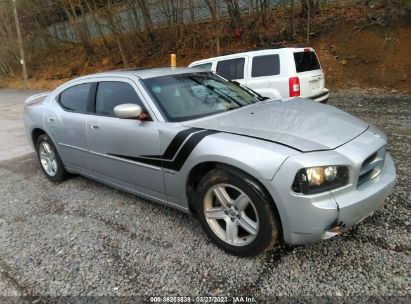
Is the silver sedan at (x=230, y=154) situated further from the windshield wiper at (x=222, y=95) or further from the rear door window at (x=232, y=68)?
the rear door window at (x=232, y=68)

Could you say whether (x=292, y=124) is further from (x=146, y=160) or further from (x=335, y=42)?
(x=335, y=42)

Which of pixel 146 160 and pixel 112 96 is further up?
pixel 112 96

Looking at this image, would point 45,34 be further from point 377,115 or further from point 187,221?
point 187,221

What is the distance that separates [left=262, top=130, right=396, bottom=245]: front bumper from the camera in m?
2.42

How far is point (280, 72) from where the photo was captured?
7285 mm

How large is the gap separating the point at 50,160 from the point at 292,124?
366 cm

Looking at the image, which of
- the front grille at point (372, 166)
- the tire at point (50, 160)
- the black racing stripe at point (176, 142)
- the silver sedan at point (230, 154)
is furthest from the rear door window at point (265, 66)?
the black racing stripe at point (176, 142)

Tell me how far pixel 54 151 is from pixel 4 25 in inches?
1137

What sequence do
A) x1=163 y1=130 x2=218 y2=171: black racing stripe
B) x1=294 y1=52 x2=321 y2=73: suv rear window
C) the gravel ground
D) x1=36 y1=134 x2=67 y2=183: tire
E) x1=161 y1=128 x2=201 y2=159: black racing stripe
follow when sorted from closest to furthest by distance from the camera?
the gravel ground < x1=163 y1=130 x2=218 y2=171: black racing stripe < x1=161 y1=128 x2=201 y2=159: black racing stripe < x1=36 y1=134 x2=67 y2=183: tire < x1=294 y1=52 x2=321 y2=73: suv rear window

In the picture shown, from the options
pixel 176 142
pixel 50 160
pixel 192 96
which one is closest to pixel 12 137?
pixel 50 160

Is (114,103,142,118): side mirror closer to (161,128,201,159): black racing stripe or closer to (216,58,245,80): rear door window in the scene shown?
(161,128,201,159): black racing stripe

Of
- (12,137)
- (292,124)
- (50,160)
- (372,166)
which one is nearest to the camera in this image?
(372,166)

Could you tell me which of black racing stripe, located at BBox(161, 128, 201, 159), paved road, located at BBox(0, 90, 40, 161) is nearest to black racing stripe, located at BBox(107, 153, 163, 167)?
black racing stripe, located at BBox(161, 128, 201, 159)

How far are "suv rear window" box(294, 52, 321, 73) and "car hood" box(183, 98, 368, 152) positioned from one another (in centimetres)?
389
